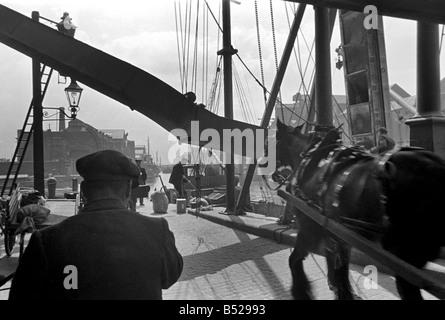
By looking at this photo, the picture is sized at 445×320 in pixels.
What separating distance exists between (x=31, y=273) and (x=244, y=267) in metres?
4.04

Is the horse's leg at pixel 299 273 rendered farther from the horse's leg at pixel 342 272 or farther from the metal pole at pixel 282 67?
the metal pole at pixel 282 67

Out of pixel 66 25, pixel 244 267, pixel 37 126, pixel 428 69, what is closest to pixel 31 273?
→ pixel 244 267

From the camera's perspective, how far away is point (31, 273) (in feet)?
5.10

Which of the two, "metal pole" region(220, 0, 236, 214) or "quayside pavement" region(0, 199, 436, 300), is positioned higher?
"metal pole" region(220, 0, 236, 214)

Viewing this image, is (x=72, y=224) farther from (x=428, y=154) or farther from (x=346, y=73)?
(x=346, y=73)

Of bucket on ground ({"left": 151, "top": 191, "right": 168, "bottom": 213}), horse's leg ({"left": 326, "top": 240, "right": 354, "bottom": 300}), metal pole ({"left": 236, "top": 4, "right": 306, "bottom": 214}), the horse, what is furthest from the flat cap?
bucket on ground ({"left": 151, "top": 191, "right": 168, "bottom": 213})

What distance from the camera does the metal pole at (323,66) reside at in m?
7.05

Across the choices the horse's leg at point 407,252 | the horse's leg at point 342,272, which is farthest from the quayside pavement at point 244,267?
the horse's leg at point 407,252

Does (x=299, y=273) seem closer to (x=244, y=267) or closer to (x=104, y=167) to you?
(x=244, y=267)

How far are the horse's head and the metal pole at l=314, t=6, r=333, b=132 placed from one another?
265 cm

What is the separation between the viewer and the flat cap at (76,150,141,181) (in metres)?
1.78

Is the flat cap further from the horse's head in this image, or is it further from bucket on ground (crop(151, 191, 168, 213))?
bucket on ground (crop(151, 191, 168, 213))
